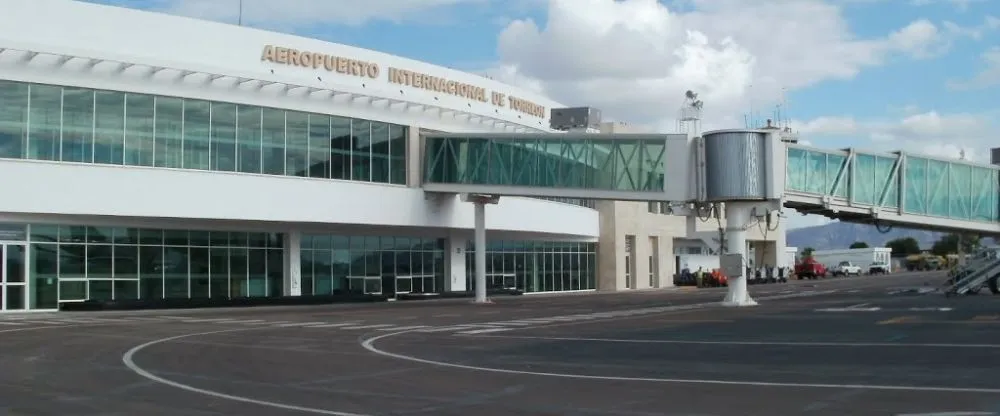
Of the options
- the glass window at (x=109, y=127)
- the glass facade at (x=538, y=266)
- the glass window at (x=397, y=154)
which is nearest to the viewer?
the glass window at (x=109, y=127)

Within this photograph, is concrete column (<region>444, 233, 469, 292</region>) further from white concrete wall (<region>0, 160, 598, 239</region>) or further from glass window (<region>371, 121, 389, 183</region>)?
glass window (<region>371, 121, 389, 183</region>)

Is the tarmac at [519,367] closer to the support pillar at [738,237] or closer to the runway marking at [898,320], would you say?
the runway marking at [898,320]

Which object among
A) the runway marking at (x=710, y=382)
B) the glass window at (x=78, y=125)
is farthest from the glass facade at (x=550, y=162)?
the runway marking at (x=710, y=382)

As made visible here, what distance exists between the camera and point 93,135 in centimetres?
Result: 4084

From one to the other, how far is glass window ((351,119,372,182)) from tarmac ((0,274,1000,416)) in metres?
18.9

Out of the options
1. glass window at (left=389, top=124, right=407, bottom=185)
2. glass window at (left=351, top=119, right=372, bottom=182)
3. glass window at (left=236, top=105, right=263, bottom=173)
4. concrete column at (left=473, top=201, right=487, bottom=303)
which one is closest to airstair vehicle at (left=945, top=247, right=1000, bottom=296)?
concrete column at (left=473, top=201, right=487, bottom=303)

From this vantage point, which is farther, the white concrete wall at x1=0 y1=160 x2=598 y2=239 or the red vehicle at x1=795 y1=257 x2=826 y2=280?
the red vehicle at x1=795 y1=257 x2=826 y2=280

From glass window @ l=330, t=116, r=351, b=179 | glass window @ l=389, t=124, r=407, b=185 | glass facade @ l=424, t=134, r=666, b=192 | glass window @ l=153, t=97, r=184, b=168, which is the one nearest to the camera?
glass window @ l=153, t=97, r=184, b=168

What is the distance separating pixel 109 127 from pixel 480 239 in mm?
18564

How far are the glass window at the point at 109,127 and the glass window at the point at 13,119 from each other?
2585 mm

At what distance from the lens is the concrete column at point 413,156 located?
2079 inches

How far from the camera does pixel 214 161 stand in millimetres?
44312

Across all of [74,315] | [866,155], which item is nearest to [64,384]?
[74,315]

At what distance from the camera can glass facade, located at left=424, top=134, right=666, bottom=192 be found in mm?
44875
